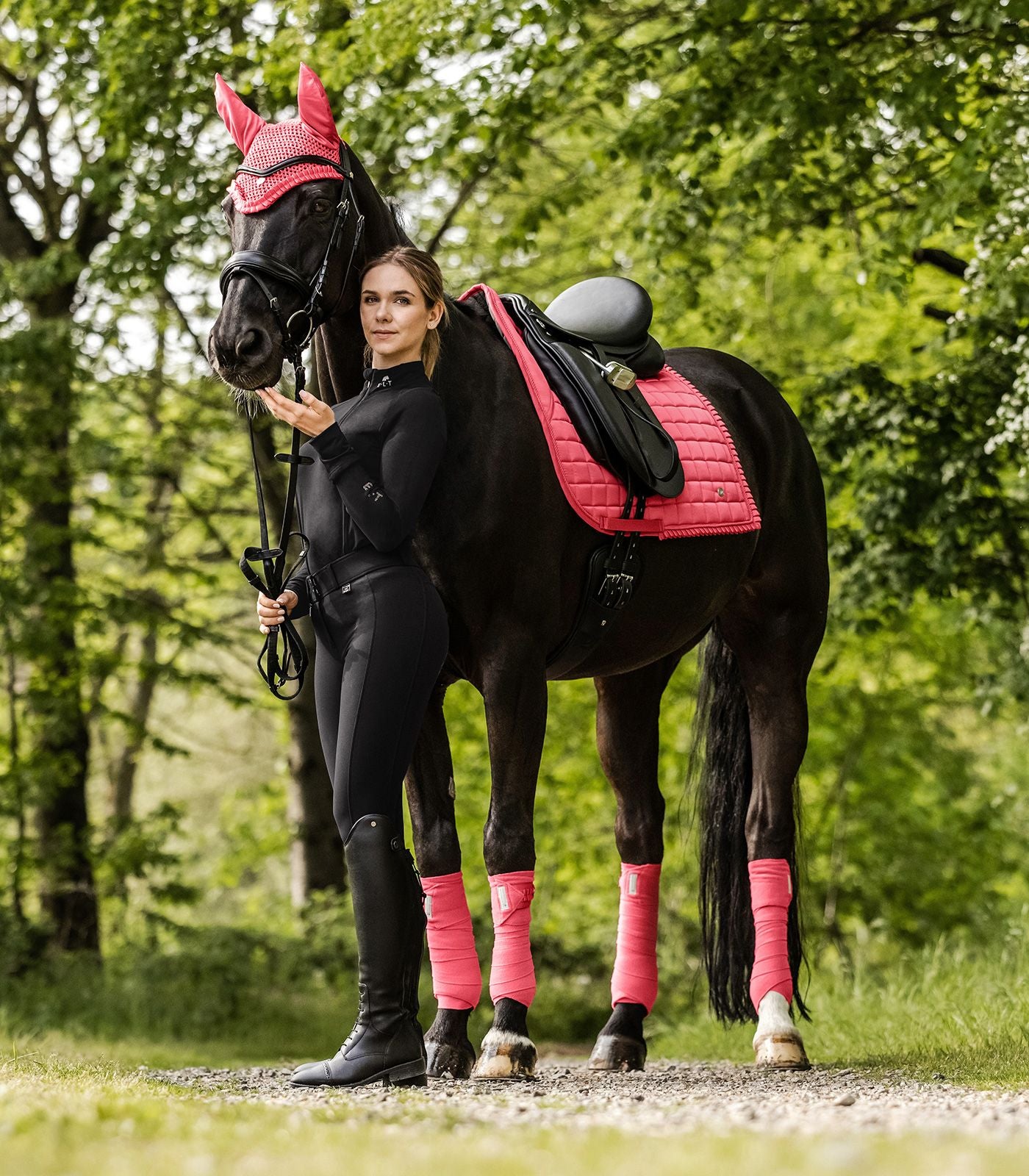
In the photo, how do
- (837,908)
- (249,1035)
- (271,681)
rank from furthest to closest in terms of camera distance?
(837,908), (249,1035), (271,681)

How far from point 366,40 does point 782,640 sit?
452 cm

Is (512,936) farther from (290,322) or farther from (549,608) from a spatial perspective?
(290,322)

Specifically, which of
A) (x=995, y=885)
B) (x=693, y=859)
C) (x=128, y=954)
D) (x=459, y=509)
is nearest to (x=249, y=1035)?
(x=128, y=954)

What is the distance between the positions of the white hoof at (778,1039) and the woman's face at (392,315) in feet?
8.44

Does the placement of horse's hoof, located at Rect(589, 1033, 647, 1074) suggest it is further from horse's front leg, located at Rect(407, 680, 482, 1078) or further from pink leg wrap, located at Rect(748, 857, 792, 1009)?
horse's front leg, located at Rect(407, 680, 482, 1078)

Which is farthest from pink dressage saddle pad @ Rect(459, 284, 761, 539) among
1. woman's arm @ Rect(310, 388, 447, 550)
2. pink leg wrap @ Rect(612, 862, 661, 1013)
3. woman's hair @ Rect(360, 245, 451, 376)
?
pink leg wrap @ Rect(612, 862, 661, 1013)

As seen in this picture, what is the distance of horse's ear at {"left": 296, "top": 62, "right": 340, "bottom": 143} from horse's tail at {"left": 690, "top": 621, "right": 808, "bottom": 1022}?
2.55 m

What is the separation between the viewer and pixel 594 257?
49.1ft

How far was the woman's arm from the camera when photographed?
12.5ft

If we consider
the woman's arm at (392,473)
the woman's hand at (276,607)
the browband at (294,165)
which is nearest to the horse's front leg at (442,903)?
the woman's hand at (276,607)

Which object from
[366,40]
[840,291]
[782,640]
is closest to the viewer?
[782,640]

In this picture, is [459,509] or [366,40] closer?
[459,509]

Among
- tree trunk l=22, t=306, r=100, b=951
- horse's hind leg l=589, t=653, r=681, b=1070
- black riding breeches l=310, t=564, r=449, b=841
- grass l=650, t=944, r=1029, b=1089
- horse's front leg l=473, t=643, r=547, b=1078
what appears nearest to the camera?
black riding breeches l=310, t=564, r=449, b=841

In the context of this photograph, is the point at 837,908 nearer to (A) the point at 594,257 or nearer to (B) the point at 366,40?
(A) the point at 594,257
